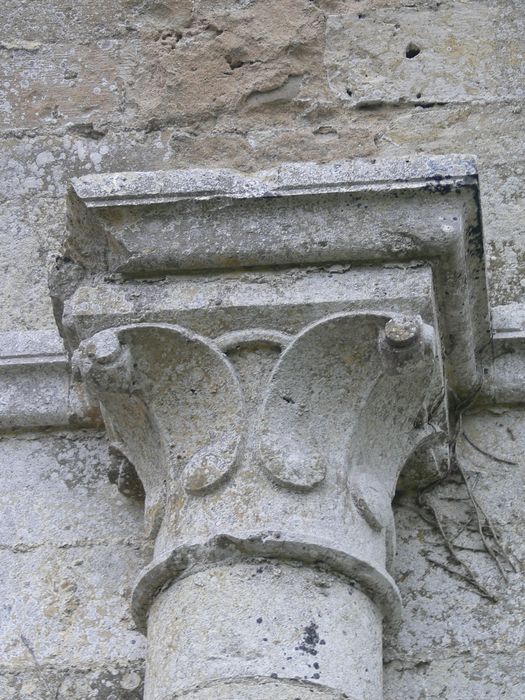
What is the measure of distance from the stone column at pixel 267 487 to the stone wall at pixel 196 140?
25 cm

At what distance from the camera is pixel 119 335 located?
2.78 m

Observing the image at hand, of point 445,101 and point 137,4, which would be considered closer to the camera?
point 445,101

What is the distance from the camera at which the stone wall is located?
2.99 m

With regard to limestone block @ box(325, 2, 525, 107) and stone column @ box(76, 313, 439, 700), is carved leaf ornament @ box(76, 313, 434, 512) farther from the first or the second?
limestone block @ box(325, 2, 525, 107)

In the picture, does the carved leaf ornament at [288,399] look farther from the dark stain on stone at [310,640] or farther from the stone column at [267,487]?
the dark stain on stone at [310,640]

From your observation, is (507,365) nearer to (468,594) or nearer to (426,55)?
(468,594)

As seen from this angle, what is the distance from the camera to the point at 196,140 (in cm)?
369

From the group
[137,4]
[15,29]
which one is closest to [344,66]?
[137,4]

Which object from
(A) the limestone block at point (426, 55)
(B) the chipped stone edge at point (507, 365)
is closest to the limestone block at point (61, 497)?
(B) the chipped stone edge at point (507, 365)

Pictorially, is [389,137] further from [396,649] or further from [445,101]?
[396,649]

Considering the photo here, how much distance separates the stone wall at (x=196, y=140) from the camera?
9.80 feet

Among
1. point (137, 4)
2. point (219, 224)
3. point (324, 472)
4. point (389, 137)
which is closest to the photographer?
point (324, 472)

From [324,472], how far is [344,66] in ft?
4.85

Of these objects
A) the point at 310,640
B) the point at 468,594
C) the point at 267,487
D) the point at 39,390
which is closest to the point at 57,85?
the point at 39,390
